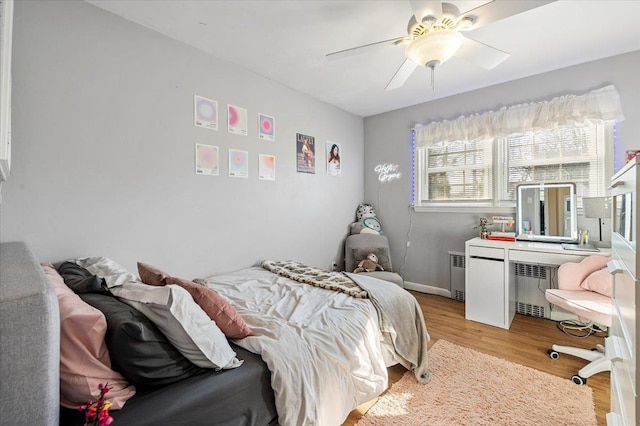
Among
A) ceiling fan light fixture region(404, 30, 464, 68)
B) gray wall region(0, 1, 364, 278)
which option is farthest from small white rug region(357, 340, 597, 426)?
ceiling fan light fixture region(404, 30, 464, 68)

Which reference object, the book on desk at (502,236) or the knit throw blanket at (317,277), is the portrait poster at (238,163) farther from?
the book on desk at (502,236)

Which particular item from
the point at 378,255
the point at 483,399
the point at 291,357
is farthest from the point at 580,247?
the point at 291,357

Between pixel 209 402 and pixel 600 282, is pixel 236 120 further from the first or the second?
pixel 600 282

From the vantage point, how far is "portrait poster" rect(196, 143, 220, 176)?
8.07ft

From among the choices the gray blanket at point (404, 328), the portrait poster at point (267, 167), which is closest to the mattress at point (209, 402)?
the gray blanket at point (404, 328)

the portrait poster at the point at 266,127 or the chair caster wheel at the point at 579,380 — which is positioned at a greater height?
the portrait poster at the point at 266,127

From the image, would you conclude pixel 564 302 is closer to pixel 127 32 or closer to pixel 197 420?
pixel 197 420

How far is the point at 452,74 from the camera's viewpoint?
9.48 feet

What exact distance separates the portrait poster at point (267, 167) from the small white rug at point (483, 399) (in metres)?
2.17

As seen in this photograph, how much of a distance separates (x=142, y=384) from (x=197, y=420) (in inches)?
9.4

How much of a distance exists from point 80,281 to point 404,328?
6.32 feet

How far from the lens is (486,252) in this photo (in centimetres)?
287

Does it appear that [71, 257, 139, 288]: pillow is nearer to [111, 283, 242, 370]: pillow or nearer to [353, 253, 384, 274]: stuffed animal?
[111, 283, 242, 370]: pillow

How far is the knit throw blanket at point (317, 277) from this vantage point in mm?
2117
